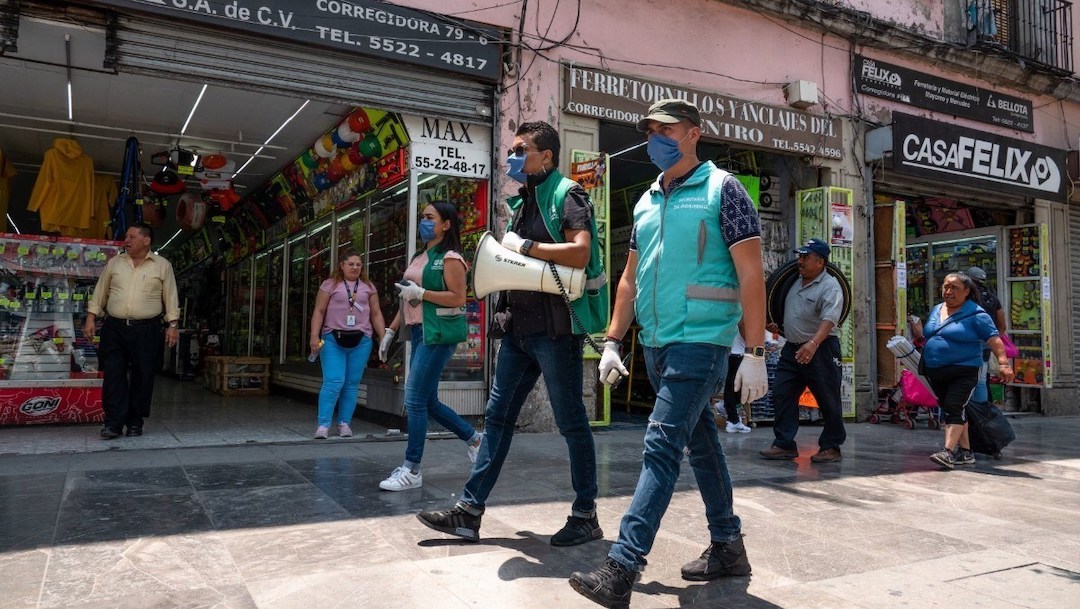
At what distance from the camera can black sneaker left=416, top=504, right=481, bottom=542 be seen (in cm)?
360

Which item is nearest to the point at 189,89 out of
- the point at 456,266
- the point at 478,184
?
the point at 478,184

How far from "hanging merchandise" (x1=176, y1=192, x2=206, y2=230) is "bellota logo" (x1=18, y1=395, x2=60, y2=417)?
14.4ft

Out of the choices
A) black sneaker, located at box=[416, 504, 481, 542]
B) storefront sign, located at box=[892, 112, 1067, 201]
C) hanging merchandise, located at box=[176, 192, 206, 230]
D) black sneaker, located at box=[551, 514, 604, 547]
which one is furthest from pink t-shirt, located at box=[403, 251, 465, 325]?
storefront sign, located at box=[892, 112, 1067, 201]

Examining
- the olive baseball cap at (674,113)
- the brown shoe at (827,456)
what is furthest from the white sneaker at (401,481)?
the brown shoe at (827,456)

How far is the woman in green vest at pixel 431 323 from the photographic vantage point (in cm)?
436

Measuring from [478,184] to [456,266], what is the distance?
3.61m

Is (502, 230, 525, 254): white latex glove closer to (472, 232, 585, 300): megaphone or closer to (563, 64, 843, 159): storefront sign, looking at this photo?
(472, 232, 585, 300): megaphone

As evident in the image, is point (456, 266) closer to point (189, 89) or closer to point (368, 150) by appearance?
point (368, 150)

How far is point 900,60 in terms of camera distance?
10938 mm

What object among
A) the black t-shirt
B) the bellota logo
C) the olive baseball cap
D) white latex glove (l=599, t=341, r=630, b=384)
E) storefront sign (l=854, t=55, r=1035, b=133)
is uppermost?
storefront sign (l=854, t=55, r=1035, b=133)

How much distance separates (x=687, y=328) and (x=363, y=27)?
5.25m

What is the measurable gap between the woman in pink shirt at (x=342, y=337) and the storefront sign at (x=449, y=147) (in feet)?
4.11

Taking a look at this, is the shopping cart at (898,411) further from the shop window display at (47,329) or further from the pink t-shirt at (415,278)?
the shop window display at (47,329)

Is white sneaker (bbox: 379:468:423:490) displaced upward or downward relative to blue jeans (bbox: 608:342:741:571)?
downward
